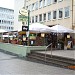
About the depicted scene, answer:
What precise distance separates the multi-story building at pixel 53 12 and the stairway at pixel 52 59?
14.8 meters

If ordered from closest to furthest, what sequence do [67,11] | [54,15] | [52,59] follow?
[52,59] < [67,11] < [54,15]

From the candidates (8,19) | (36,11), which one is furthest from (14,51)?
(8,19)

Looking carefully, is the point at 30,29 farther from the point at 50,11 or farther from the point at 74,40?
the point at 50,11

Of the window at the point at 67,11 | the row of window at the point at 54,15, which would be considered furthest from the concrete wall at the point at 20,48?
the row of window at the point at 54,15

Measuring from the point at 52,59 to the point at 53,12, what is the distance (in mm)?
25764

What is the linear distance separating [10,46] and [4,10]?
9358 centimetres

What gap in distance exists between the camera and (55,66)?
1744 centimetres

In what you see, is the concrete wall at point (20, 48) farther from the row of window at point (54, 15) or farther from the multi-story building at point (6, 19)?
the multi-story building at point (6, 19)

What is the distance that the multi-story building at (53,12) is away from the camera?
37.5 meters

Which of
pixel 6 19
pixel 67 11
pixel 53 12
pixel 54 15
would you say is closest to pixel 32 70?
pixel 67 11

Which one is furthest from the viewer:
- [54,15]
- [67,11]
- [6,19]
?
[6,19]

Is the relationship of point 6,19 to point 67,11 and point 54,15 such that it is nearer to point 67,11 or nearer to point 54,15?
point 54,15

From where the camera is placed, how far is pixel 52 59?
62.4ft

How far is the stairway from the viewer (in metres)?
16.9
